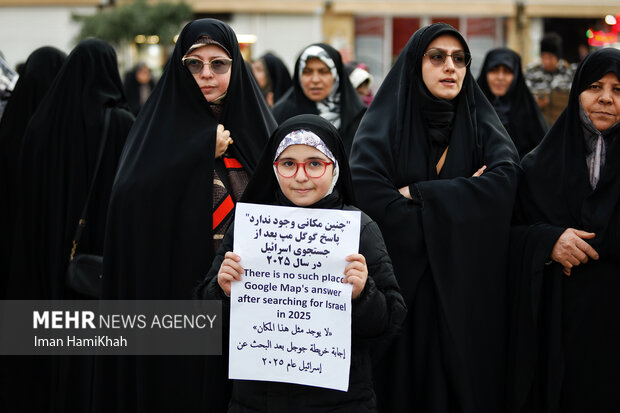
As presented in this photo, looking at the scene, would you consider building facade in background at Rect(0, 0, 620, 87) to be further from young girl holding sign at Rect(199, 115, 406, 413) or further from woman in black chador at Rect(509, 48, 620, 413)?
young girl holding sign at Rect(199, 115, 406, 413)

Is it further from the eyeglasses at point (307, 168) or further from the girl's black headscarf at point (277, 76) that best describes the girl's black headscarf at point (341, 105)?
the eyeglasses at point (307, 168)

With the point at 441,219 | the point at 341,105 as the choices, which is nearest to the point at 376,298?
the point at 441,219

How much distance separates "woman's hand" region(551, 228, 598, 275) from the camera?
3182 mm

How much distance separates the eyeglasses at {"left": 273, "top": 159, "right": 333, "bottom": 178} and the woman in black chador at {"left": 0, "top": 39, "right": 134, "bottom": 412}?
1626 millimetres

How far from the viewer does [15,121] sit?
4672 mm

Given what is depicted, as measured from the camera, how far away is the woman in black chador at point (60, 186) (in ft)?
13.6

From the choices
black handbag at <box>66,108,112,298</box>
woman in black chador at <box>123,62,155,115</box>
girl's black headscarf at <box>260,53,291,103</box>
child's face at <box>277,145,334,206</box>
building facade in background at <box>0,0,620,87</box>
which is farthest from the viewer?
building facade in background at <box>0,0,620,87</box>

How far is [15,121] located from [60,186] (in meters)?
0.77

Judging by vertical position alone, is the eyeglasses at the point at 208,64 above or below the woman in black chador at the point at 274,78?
below

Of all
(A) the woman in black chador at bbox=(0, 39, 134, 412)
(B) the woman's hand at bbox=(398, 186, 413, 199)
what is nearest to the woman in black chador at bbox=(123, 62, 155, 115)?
(A) the woman in black chador at bbox=(0, 39, 134, 412)

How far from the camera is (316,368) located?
2.61m

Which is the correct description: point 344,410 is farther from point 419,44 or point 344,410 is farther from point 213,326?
point 419,44

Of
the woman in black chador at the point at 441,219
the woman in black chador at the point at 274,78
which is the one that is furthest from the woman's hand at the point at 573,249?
the woman in black chador at the point at 274,78

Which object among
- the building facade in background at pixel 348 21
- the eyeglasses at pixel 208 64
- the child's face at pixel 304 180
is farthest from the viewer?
the building facade in background at pixel 348 21
